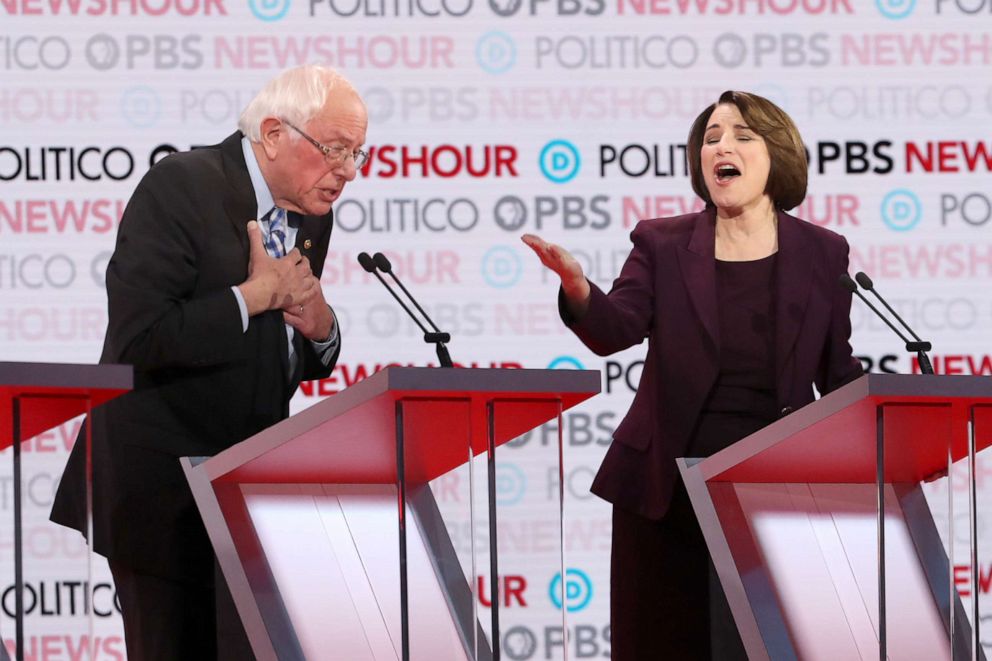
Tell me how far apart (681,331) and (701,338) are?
5cm

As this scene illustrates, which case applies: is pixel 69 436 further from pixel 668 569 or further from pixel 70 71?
pixel 70 71

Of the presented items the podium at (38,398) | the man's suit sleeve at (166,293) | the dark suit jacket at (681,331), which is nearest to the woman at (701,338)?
the dark suit jacket at (681,331)

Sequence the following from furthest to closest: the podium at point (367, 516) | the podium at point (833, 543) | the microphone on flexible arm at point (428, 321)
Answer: the podium at point (833, 543) → the microphone on flexible arm at point (428, 321) → the podium at point (367, 516)

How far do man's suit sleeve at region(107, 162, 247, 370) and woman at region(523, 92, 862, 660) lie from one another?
662mm

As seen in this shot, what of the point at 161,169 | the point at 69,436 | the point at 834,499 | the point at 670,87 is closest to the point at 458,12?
the point at 670,87

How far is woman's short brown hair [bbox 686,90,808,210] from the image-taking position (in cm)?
342

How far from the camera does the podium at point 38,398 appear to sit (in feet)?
7.20

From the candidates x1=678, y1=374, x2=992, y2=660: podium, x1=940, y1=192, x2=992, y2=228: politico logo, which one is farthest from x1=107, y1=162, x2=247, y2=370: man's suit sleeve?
x1=940, y1=192, x2=992, y2=228: politico logo

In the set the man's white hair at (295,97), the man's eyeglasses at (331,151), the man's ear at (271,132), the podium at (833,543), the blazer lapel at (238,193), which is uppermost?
the man's white hair at (295,97)

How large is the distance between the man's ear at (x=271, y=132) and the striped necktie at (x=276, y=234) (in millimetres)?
119

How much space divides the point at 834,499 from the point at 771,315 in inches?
19.2

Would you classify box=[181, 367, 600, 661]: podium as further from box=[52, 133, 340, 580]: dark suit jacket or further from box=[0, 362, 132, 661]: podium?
box=[0, 362, 132, 661]: podium

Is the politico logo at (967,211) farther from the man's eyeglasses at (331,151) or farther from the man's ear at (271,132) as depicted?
the man's ear at (271,132)

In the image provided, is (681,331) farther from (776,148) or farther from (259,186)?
(259,186)
